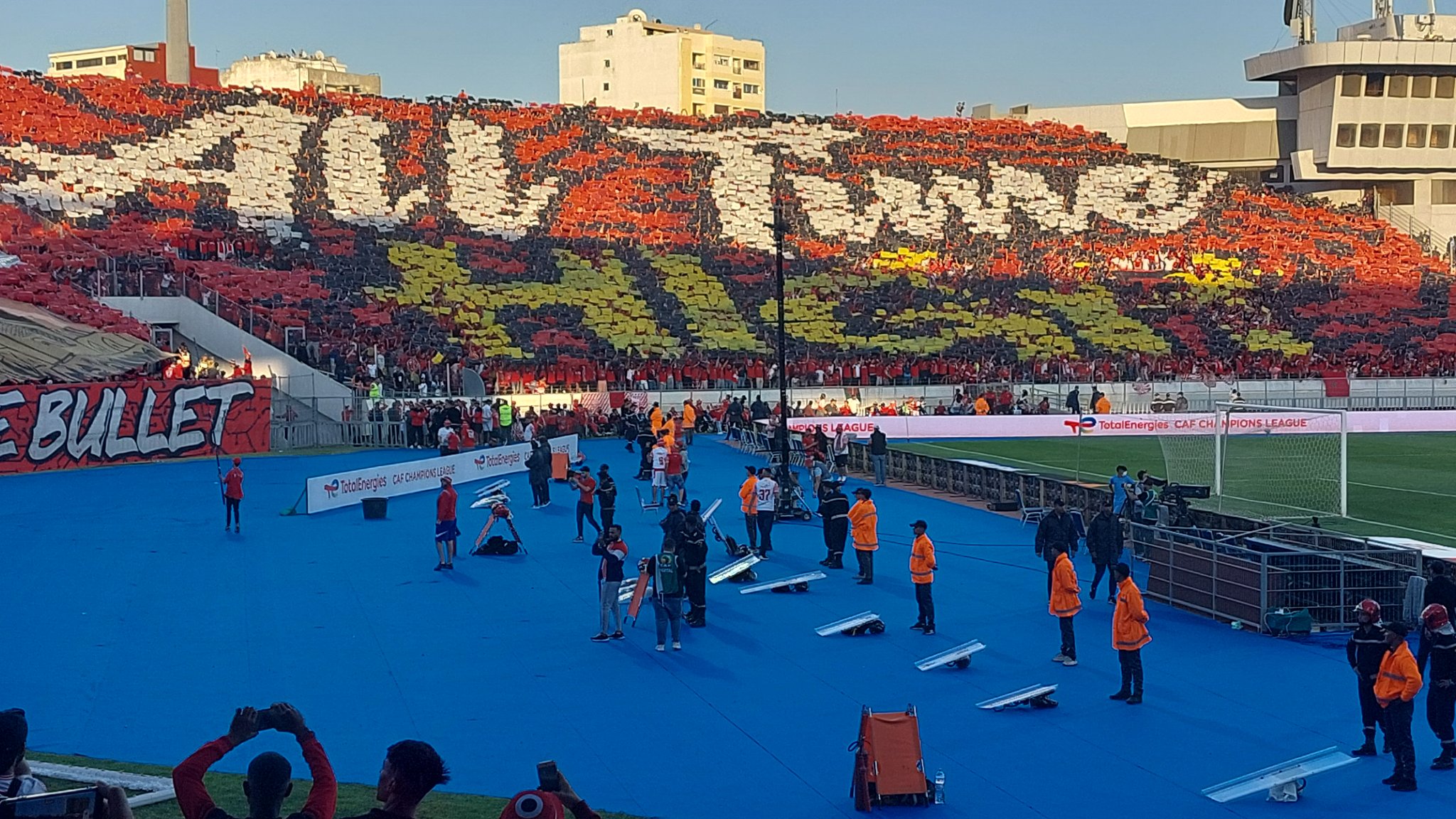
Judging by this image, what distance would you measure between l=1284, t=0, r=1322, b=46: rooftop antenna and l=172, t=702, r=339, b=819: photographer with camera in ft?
273

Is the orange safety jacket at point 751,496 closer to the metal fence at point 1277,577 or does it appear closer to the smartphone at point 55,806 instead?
the metal fence at point 1277,577

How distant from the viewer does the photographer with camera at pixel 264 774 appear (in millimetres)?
6238

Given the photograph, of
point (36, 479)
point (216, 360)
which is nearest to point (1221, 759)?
point (36, 479)

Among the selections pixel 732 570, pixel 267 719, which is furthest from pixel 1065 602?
pixel 267 719

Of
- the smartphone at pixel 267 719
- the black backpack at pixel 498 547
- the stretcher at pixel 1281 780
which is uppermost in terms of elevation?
the smartphone at pixel 267 719

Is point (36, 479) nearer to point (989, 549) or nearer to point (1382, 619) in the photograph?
→ point (989, 549)

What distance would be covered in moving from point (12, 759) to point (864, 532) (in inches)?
643

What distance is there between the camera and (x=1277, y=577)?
19250mm

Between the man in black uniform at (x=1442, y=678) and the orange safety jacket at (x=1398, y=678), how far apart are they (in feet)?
1.23

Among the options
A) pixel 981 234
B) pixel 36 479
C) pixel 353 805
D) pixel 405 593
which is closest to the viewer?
pixel 353 805

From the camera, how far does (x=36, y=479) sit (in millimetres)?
36469

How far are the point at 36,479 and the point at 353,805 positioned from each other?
90.5ft

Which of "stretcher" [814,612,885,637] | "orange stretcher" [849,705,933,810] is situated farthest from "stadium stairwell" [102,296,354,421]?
"orange stretcher" [849,705,933,810]

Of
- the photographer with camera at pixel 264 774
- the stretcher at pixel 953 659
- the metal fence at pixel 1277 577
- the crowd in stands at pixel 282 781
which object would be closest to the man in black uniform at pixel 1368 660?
the stretcher at pixel 953 659
